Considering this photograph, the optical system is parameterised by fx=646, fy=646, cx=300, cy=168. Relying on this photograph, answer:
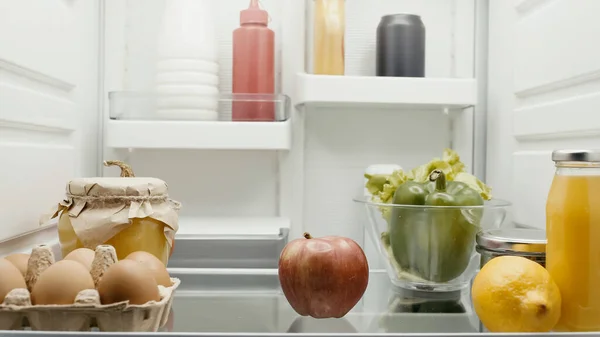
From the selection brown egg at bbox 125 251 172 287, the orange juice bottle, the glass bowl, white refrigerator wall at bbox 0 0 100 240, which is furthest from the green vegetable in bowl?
white refrigerator wall at bbox 0 0 100 240

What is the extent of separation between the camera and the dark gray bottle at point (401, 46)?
1.28 meters

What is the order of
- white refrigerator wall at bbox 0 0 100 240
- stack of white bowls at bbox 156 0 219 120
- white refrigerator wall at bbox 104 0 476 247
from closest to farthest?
white refrigerator wall at bbox 0 0 100 240 → stack of white bowls at bbox 156 0 219 120 → white refrigerator wall at bbox 104 0 476 247

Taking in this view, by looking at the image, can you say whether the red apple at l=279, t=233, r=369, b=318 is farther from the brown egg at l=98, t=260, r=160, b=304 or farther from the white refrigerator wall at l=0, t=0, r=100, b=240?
the white refrigerator wall at l=0, t=0, r=100, b=240

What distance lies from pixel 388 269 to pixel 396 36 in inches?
19.4

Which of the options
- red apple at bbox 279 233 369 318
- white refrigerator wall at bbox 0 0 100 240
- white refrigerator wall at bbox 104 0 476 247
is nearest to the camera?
red apple at bbox 279 233 369 318

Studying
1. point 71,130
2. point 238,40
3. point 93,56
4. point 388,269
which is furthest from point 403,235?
point 93,56

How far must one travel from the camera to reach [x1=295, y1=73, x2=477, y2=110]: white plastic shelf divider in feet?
4.18

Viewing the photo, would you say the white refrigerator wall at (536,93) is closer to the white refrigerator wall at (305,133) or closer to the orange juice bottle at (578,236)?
the white refrigerator wall at (305,133)

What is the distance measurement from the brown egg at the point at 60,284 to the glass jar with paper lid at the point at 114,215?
0.58 ft

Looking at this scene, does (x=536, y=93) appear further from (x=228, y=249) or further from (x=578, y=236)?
(x=228, y=249)

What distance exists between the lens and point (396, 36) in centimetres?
129

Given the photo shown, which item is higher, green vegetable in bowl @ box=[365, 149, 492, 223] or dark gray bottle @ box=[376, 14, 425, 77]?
dark gray bottle @ box=[376, 14, 425, 77]

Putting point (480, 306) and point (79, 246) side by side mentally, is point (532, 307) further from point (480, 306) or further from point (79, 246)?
point (79, 246)

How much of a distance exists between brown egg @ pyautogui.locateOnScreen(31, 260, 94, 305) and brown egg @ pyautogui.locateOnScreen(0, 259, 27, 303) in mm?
20
